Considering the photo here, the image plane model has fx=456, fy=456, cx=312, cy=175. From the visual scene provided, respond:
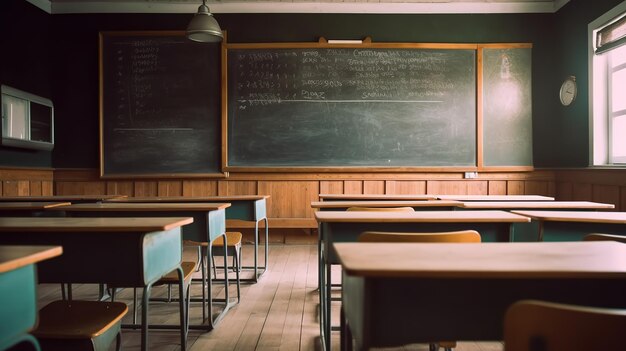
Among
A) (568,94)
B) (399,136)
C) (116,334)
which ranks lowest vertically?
(116,334)

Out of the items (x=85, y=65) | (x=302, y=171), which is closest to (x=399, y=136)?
(x=302, y=171)

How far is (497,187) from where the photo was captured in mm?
5469

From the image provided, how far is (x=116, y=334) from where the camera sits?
60.7 inches

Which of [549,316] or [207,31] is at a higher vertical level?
[207,31]

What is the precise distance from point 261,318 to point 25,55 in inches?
168

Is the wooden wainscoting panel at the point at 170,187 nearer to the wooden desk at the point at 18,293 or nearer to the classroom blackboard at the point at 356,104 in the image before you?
the classroom blackboard at the point at 356,104

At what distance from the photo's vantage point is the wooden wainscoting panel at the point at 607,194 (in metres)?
4.18

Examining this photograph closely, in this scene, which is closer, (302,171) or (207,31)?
(207,31)

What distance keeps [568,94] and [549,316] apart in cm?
529

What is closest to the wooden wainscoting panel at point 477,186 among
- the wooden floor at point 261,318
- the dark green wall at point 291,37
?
the dark green wall at point 291,37

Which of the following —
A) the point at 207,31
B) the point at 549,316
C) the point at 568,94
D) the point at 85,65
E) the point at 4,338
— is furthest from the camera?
the point at 85,65

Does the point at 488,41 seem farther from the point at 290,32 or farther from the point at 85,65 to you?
the point at 85,65

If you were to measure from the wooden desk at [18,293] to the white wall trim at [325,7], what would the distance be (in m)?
4.93

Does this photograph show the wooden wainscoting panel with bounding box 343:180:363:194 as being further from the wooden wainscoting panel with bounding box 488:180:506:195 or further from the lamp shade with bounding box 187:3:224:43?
the lamp shade with bounding box 187:3:224:43
